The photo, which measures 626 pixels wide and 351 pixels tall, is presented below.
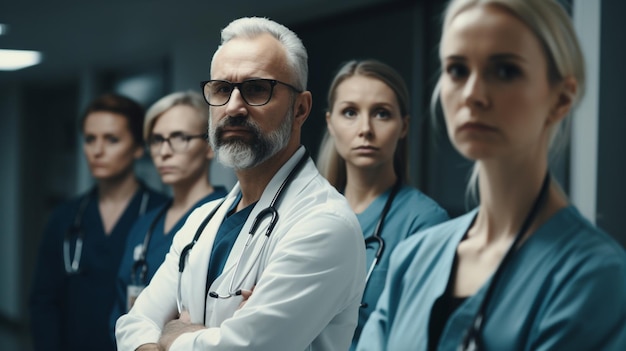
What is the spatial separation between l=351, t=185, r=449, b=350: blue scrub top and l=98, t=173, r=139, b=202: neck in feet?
3.02

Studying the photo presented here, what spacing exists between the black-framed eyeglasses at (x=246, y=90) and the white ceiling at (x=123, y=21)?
1155mm

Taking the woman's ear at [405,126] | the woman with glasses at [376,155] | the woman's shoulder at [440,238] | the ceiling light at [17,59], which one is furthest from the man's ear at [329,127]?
the ceiling light at [17,59]

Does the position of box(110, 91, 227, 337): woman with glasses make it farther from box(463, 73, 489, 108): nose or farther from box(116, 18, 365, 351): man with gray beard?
box(463, 73, 489, 108): nose

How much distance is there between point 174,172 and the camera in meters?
1.75

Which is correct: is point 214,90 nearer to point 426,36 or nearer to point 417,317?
point 417,317

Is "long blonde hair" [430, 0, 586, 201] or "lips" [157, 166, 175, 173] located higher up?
"long blonde hair" [430, 0, 586, 201]

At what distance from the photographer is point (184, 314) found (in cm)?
120

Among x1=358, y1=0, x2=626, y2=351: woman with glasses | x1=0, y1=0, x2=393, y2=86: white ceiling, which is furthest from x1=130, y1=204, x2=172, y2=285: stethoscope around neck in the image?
x1=358, y1=0, x2=626, y2=351: woman with glasses

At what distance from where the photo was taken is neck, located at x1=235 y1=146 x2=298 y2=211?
3.99ft

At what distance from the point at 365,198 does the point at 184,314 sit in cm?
52

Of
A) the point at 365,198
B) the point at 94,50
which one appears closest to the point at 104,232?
the point at 365,198

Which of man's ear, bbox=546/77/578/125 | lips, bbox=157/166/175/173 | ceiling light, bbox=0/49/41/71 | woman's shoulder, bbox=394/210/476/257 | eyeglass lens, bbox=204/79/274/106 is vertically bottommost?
woman's shoulder, bbox=394/210/476/257

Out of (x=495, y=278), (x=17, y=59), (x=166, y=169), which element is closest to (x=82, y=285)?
(x=166, y=169)

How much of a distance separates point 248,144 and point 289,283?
26cm
